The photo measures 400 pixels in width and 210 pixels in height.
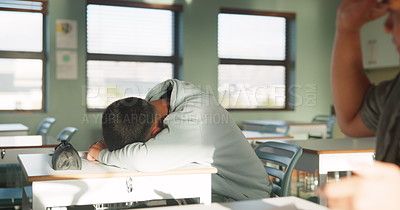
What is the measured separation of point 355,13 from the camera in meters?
0.75

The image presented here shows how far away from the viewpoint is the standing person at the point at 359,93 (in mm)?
766

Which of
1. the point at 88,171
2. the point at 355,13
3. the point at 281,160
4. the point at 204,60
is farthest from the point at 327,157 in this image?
the point at 204,60

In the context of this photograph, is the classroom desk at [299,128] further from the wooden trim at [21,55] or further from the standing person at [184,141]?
the standing person at [184,141]

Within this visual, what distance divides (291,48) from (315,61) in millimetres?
394

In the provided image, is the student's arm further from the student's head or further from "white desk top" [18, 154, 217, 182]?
the student's head

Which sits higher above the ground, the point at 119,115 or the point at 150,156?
the point at 119,115

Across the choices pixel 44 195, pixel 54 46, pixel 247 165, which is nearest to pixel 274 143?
pixel 247 165

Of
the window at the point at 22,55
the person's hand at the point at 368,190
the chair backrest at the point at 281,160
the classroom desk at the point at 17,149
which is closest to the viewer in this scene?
the person's hand at the point at 368,190

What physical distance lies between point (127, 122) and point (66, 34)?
12.4 feet

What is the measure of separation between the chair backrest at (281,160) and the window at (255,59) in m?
3.90

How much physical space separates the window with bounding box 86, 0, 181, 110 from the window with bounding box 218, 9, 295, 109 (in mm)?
722

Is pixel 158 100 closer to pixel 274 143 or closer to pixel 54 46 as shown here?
pixel 274 143

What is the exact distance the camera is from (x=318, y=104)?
23.0 feet

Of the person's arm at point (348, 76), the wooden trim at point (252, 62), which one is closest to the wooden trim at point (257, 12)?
the wooden trim at point (252, 62)
